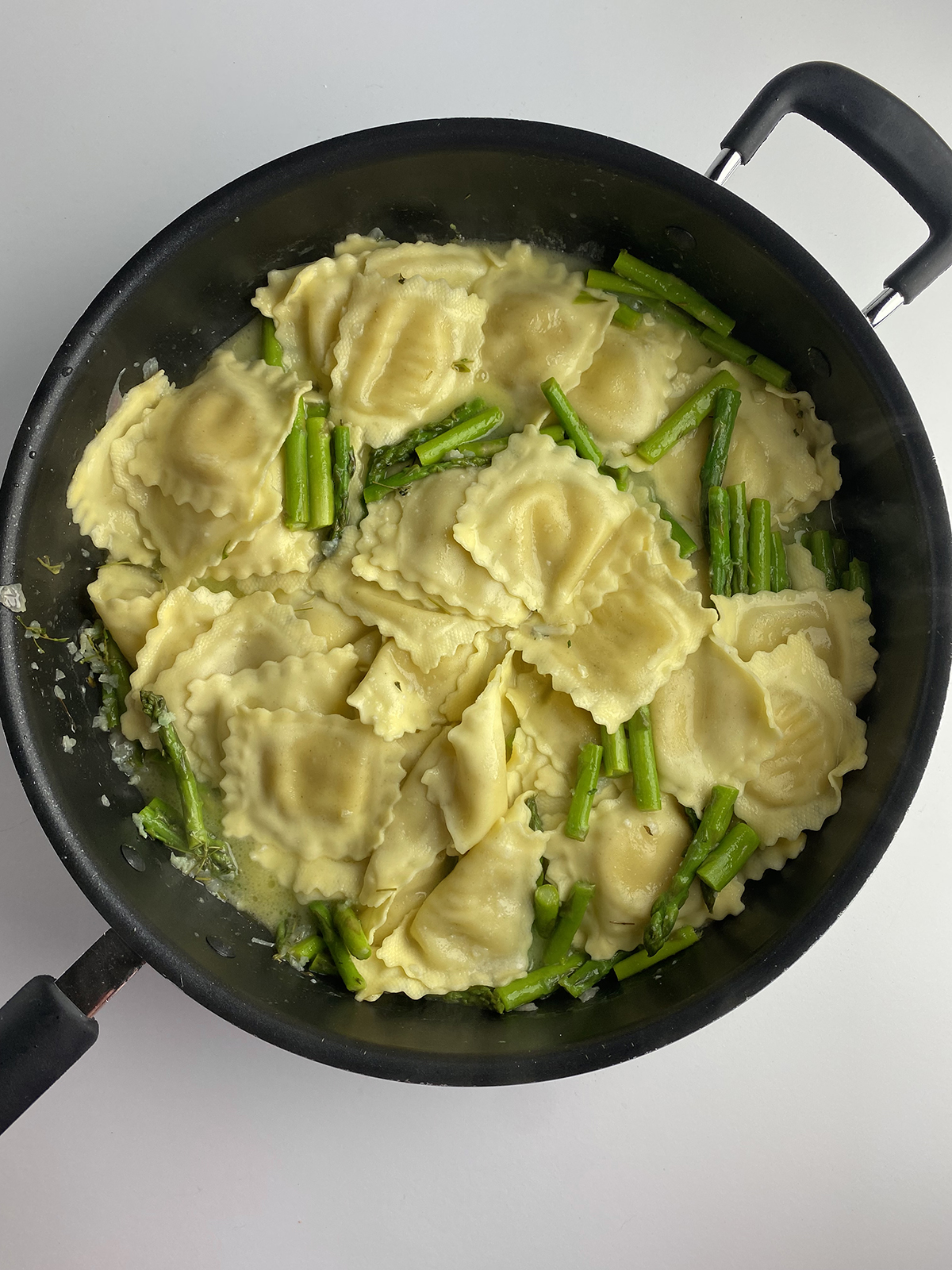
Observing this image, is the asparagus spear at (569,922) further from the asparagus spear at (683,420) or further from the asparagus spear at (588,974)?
the asparagus spear at (683,420)

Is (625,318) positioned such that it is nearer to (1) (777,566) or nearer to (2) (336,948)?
(1) (777,566)

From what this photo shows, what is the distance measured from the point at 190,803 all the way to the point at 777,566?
5.75 ft

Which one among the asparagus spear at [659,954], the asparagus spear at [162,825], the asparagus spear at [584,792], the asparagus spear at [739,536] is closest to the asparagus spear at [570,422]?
the asparagus spear at [739,536]

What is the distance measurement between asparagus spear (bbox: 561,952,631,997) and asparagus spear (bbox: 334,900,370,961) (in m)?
0.55

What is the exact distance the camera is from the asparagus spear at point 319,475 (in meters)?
2.53

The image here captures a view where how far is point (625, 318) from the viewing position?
8.57 ft

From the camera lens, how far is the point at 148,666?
8.32 feet

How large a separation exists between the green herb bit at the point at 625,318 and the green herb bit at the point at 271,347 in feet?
3.13

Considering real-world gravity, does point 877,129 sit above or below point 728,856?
above

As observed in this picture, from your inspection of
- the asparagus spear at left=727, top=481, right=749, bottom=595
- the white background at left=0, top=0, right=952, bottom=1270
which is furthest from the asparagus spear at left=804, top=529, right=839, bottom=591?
the white background at left=0, top=0, right=952, bottom=1270

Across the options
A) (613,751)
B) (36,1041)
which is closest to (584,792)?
(613,751)

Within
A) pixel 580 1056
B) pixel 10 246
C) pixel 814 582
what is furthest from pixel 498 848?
pixel 10 246

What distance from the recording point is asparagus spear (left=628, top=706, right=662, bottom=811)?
247 cm

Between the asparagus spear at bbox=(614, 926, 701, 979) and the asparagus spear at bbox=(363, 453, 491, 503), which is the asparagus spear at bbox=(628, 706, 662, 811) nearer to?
the asparagus spear at bbox=(614, 926, 701, 979)
